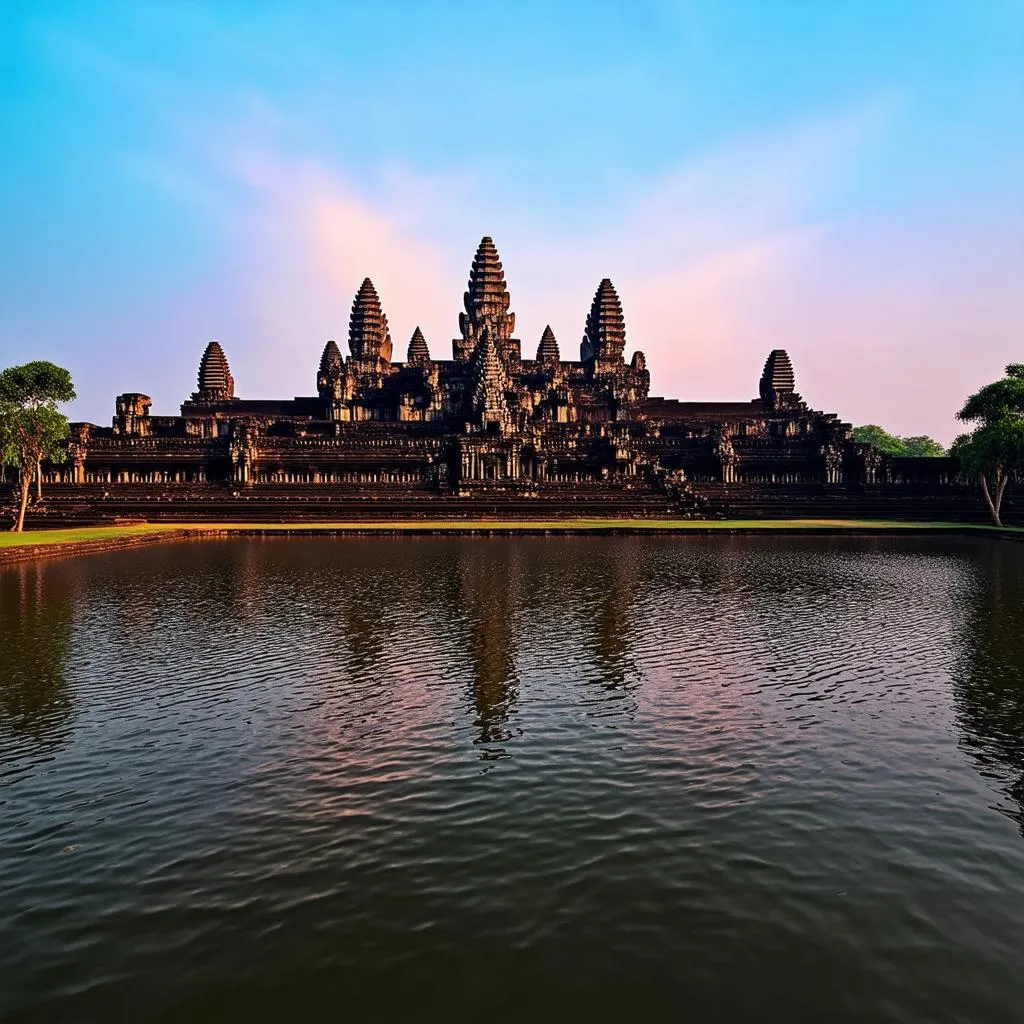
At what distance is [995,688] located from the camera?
46.5 ft

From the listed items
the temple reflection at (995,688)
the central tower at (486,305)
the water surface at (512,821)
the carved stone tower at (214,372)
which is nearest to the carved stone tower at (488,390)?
the central tower at (486,305)

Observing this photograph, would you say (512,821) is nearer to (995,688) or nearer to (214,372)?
(995,688)

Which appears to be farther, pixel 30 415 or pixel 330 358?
pixel 330 358

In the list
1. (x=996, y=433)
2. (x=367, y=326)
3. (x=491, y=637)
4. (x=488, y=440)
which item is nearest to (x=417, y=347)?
(x=367, y=326)

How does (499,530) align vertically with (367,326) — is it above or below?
below

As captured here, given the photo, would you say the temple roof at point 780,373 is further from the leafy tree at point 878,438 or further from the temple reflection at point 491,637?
the temple reflection at point 491,637

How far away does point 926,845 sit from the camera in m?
8.30

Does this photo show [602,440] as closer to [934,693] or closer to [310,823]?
[934,693]

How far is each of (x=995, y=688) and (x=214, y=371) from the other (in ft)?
357

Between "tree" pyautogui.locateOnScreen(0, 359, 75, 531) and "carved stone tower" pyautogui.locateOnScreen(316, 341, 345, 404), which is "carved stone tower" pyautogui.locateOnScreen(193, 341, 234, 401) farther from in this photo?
"tree" pyautogui.locateOnScreen(0, 359, 75, 531)

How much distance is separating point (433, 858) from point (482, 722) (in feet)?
14.1

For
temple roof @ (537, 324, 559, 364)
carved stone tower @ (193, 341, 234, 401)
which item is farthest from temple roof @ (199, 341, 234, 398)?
temple roof @ (537, 324, 559, 364)

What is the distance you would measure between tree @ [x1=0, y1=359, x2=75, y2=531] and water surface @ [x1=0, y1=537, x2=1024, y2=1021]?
116 ft

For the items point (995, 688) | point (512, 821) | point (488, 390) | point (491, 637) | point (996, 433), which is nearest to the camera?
point (512, 821)
